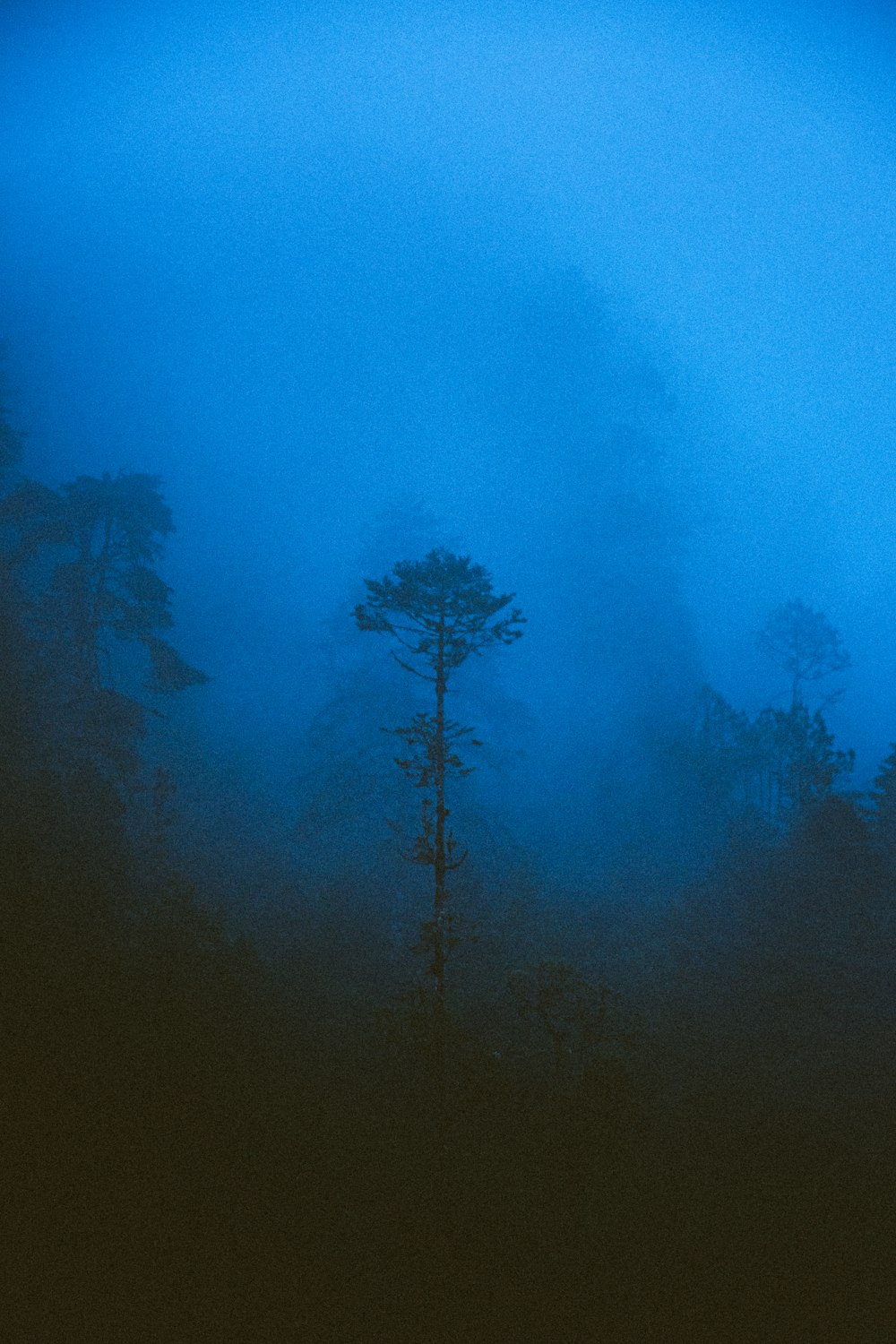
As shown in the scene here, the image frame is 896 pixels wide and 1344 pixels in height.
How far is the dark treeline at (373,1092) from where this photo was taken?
34.9 ft

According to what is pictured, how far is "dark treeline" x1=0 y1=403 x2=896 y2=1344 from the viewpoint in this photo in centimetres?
1064

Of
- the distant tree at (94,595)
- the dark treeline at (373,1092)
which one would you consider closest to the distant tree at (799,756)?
the dark treeline at (373,1092)

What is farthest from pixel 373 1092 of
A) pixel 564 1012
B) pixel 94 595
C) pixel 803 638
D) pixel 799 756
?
pixel 803 638

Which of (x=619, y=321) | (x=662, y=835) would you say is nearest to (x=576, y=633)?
(x=662, y=835)

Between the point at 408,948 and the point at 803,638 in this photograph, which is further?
the point at 803,638

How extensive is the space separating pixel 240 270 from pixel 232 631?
84.3 m

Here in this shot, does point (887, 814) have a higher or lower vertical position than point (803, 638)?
lower

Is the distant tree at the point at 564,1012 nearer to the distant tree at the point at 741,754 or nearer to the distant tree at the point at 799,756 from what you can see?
the distant tree at the point at 799,756

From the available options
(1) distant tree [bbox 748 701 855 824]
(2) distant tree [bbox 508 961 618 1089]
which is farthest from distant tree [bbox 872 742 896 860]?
(2) distant tree [bbox 508 961 618 1089]

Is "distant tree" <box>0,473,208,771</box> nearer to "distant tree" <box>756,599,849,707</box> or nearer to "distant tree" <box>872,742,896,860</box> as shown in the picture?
"distant tree" <box>872,742,896,860</box>

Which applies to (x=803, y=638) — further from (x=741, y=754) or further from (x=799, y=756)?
(x=799, y=756)

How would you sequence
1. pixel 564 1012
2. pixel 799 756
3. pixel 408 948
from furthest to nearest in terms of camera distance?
1. pixel 799 756
2. pixel 564 1012
3. pixel 408 948

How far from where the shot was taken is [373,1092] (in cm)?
1549

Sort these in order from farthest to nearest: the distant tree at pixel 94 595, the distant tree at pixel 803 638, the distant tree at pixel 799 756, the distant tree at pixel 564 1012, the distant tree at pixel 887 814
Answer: the distant tree at pixel 803 638, the distant tree at pixel 799 756, the distant tree at pixel 887 814, the distant tree at pixel 94 595, the distant tree at pixel 564 1012
